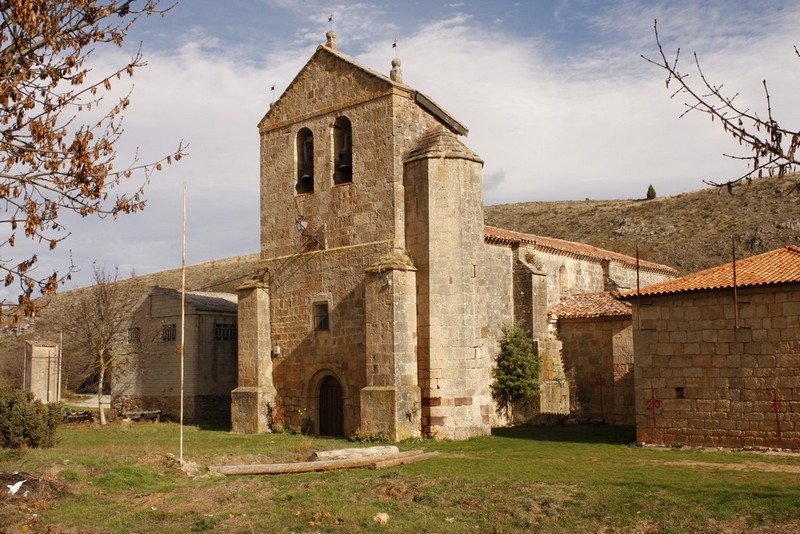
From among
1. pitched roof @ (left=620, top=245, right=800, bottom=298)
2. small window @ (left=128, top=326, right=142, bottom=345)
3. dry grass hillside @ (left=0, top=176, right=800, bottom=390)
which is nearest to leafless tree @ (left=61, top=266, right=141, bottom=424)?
small window @ (left=128, top=326, right=142, bottom=345)

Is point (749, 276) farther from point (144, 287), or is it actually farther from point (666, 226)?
point (666, 226)

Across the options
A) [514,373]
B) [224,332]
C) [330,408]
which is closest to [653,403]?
[514,373]

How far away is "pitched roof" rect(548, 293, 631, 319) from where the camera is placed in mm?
26141

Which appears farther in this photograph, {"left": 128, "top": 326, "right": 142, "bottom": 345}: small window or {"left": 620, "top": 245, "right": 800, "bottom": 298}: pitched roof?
{"left": 128, "top": 326, "right": 142, "bottom": 345}: small window

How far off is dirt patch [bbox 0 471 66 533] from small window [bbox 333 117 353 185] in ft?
42.2

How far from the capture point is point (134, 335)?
34.6m

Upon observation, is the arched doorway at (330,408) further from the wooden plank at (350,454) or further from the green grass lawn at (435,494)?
the wooden plank at (350,454)

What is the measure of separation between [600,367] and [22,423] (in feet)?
55.7

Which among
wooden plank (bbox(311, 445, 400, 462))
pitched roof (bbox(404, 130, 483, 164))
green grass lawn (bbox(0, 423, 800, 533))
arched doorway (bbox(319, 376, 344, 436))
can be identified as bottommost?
green grass lawn (bbox(0, 423, 800, 533))

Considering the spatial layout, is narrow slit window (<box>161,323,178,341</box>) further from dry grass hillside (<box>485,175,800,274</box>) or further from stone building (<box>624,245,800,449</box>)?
dry grass hillside (<box>485,175,800,274</box>)

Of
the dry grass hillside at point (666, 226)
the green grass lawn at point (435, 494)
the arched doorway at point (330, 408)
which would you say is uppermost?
the dry grass hillside at point (666, 226)

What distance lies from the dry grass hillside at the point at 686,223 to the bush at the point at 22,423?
127ft

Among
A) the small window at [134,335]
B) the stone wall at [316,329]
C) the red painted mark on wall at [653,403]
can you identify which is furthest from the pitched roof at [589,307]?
the small window at [134,335]

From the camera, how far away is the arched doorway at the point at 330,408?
24859 millimetres
